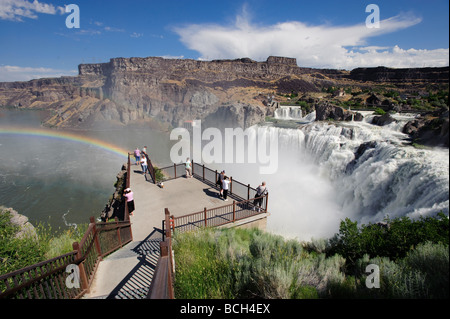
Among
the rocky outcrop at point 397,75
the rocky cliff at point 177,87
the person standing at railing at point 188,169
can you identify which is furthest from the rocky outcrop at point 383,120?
the rocky cliff at point 177,87

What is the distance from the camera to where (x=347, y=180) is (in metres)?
19.7

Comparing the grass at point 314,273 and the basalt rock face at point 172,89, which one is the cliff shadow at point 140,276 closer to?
the grass at point 314,273

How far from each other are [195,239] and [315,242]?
4258 mm

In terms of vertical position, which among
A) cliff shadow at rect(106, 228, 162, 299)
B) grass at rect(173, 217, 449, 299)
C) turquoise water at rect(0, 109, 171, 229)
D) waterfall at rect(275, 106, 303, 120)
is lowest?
turquoise water at rect(0, 109, 171, 229)

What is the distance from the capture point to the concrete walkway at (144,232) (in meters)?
5.97

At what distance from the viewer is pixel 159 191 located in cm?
1323

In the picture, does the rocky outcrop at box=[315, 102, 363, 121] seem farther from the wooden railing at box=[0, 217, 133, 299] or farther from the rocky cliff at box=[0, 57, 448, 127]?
the rocky cliff at box=[0, 57, 448, 127]

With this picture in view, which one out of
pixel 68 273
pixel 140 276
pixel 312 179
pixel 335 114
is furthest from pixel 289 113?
pixel 68 273

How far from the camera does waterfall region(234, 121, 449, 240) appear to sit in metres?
11.3

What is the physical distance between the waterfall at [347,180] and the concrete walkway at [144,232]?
7641 millimetres

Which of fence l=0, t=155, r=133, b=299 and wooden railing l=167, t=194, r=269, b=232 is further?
wooden railing l=167, t=194, r=269, b=232

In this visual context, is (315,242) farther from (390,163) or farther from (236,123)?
(236,123)

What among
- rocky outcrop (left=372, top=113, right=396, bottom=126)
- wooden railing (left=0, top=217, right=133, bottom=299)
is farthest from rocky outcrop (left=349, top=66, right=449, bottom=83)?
wooden railing (left=0, top=217, right=133, bottom=299)

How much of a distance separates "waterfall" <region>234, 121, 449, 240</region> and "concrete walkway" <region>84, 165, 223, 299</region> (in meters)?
7.64
